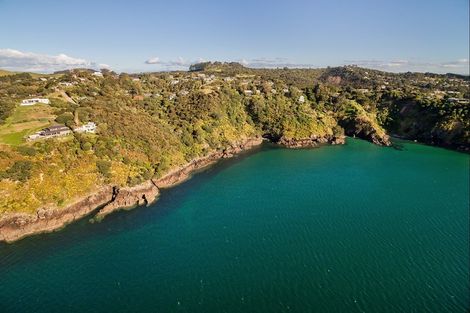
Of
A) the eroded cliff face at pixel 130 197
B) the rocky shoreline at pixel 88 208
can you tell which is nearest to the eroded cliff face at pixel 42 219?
the rocky shoreline at pixel 88 208

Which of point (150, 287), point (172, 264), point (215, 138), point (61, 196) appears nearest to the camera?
point (150, 287)

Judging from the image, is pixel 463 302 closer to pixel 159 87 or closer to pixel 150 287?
pixel 150 287

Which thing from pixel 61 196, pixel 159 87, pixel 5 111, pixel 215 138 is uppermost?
pixel 159 87

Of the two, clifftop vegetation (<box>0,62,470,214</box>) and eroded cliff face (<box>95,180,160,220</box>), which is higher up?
clifftop vegetation (<box>0,62,470,214</box>)

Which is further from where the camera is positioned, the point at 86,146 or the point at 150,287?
the point at 86,146

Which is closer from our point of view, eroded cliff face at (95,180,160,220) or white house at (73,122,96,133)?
eroded cliff face at (95,180,160,220)

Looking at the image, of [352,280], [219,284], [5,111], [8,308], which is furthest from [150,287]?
[5,111]

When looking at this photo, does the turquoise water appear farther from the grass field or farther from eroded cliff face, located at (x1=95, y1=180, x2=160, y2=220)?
the grass field

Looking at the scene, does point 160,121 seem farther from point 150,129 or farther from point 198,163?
point 198,163

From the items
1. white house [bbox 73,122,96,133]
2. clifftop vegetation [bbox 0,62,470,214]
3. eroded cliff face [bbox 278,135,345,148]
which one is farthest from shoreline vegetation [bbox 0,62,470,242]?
white house [bbox 73,122,96,133]
